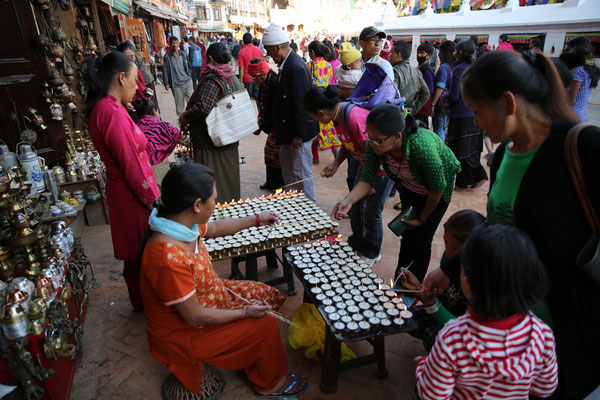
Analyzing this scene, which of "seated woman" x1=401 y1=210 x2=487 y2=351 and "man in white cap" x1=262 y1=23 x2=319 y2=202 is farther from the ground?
"man in white cap" x1=262 y1=23 x2=319 y2=202

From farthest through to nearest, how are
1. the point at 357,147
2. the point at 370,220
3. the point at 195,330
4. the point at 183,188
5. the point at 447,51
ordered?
the point at 447,51 → the point at 370,220 → the point at 357,147 → the point at 195,330 → the point at 183,188

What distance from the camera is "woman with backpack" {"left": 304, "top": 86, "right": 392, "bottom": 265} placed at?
2938mm

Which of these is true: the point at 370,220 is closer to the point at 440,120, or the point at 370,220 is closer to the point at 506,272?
the point at 506,272

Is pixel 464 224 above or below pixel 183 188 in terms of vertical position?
below

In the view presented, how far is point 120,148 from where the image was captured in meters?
2.33

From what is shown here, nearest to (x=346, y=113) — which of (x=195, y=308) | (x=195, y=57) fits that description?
(x=195, y=308)

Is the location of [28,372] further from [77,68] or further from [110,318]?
[77,68]

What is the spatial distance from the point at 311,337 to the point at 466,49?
14.4 ft

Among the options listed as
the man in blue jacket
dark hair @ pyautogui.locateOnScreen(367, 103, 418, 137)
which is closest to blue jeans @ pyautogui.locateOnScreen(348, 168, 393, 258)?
dark hair @ pyautogui.locateOnScreen(367, 103, 418, 137)

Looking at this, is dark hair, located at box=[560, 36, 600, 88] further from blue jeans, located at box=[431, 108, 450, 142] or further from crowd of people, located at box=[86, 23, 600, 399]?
blue jeans, located at box=[431, 108, 450, 142]

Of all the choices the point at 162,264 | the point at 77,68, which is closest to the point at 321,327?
the point at 162,264

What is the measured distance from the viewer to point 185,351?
1.92 meters

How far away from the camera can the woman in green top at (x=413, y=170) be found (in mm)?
2270

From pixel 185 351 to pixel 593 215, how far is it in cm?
187
